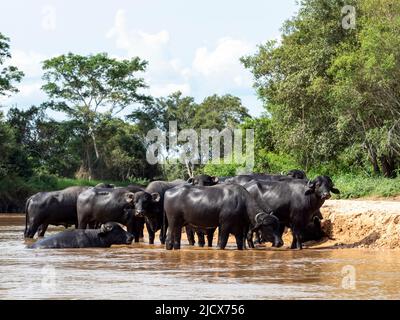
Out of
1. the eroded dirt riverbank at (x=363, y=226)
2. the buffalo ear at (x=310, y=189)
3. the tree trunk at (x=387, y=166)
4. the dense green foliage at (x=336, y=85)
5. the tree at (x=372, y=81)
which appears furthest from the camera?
the tree trunk at (x=387, y=166)

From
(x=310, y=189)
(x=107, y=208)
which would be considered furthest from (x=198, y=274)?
(x=107, y=208)

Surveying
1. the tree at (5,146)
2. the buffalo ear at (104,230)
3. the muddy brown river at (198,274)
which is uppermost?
the tree at (5,146)

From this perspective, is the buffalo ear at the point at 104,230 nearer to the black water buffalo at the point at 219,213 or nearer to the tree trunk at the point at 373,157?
the black water buffalo at the point at 219,213

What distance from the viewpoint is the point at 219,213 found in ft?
68.2

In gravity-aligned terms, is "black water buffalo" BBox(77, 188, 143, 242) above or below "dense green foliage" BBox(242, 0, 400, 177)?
below

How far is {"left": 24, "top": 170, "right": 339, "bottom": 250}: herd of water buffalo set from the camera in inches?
817

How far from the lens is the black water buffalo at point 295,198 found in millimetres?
21453

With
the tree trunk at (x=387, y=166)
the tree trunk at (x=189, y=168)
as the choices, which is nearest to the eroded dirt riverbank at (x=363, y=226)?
the tree trunk at (x=387, y=166)

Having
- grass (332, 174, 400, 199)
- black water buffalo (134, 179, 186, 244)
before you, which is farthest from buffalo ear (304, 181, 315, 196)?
grass (332, 174, 400, 199)

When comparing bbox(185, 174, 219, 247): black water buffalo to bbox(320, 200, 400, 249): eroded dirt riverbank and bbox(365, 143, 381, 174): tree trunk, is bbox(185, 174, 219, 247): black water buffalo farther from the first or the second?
bbox(365, 143, 381, 174): tree trunk

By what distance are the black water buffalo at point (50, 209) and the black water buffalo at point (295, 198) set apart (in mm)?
6092

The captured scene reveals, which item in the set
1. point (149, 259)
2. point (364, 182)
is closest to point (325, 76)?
point (364, 182)

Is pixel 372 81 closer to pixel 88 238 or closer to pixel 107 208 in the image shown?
pixel 107 208
